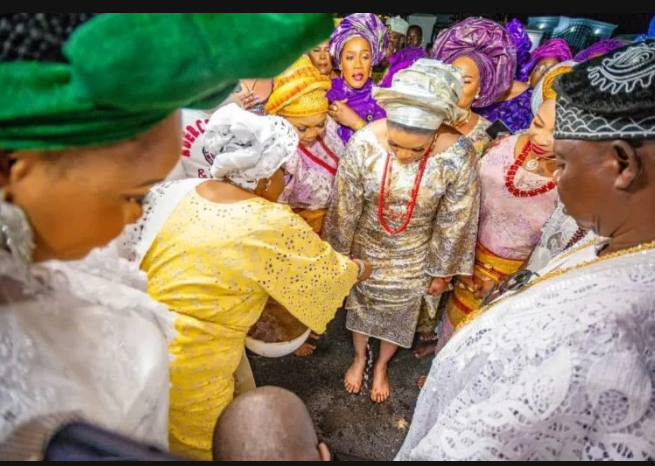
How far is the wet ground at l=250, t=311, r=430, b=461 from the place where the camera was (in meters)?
2.17

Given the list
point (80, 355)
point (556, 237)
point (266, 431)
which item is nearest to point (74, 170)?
point (80, 355)

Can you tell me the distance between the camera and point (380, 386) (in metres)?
2.44

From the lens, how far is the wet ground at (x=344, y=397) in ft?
7.13

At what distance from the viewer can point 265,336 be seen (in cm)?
197

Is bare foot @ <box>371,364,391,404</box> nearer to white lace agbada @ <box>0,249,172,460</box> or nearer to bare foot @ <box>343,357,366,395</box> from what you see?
bare foot @ <box>343,357,366,395</box>

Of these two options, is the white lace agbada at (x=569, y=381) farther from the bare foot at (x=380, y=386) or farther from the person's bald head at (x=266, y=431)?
the bare foot at (x=380, y=386)

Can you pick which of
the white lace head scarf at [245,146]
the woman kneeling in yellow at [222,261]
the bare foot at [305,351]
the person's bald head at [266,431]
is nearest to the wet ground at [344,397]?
the bare foot at [305,351]

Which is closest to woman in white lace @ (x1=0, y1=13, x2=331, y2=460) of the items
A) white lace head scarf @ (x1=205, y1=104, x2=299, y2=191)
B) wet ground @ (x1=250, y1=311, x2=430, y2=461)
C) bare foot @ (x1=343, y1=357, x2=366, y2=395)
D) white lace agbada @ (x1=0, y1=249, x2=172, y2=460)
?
white lace agbada @ (x1=0, y1=249, x2=172, y2=460)

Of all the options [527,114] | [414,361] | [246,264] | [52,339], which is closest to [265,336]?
[246,264]

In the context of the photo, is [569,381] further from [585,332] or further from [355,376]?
[355,376]

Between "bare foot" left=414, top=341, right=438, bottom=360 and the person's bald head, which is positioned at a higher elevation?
the person's bald head

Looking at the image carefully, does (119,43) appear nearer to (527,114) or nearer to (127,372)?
(127,372)

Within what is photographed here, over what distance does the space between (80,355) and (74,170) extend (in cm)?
33

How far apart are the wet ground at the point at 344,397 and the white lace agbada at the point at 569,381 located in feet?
4.54
